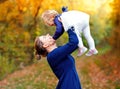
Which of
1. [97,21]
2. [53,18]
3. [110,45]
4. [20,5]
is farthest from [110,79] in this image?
[53,18]

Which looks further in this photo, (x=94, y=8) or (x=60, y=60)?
(x=94, y=8)

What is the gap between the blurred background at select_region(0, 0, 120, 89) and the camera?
412 centimetres

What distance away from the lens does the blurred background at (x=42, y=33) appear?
13.5ft

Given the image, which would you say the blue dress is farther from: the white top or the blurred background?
the blurred background

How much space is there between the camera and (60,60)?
84.8 inches

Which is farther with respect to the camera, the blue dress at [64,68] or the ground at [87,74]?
the ground at [87,74]

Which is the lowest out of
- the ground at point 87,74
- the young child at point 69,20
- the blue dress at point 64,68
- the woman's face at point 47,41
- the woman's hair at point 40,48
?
the ground at point 87,74

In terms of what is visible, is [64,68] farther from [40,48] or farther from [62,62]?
[40,48]

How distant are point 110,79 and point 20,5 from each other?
3.79 ft

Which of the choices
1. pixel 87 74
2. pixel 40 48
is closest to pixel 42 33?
pixel 87 74

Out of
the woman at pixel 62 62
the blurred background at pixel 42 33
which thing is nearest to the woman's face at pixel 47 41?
the woman at pixel 62 62

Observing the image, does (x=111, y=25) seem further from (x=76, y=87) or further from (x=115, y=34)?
(x=76, y=87)

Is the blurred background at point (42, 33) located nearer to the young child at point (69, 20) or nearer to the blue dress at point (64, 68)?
the young child at point (69, 20)

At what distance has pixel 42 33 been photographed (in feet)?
13.5
